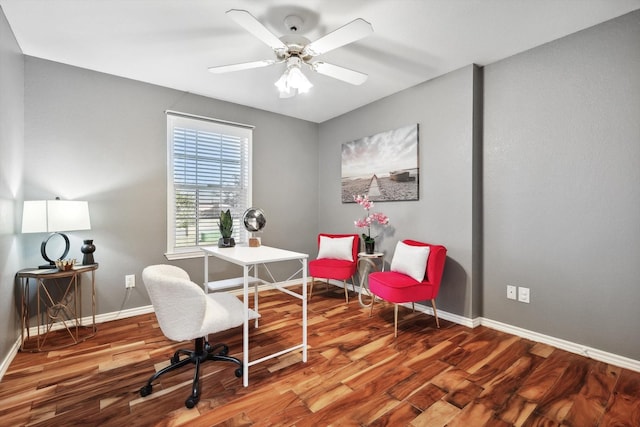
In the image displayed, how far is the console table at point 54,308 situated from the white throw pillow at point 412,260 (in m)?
2.87

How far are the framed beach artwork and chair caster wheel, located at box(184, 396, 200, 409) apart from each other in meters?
2.71

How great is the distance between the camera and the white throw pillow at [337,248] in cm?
372

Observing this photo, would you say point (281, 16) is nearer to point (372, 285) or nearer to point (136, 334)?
point (372, 285)

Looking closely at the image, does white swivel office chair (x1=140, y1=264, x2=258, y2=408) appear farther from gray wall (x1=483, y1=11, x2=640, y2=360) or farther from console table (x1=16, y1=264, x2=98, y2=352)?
gray wall (x1=483, y1=11, x2=640, y2=360)

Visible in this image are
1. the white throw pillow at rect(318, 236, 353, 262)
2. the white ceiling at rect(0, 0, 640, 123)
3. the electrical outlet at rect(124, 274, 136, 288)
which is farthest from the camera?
the white throw pillow at rect(318, 236, 353, 262)

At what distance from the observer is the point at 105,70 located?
116 inches

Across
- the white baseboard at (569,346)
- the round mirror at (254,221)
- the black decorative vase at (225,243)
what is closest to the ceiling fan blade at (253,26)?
the round mirror at (254,221)

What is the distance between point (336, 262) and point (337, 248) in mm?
181

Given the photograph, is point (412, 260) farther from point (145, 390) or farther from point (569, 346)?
point (145, 390)

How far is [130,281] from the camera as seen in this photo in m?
3.13

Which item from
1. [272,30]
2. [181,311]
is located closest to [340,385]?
[181,311]

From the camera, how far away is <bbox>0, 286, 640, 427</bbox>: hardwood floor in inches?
63.9

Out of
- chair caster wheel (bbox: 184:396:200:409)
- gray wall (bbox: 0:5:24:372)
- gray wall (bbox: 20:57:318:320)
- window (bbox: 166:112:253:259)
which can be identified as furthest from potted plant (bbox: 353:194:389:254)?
gray wall (bbox: 0:5:24:372)

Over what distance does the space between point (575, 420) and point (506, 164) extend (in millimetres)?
1957
